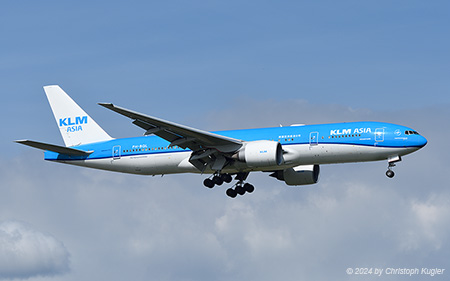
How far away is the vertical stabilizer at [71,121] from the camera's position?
61.0m

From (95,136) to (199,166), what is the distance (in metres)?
9.03

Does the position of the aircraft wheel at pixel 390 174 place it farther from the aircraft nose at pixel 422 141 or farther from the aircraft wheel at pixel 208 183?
the aircraft wheel at pixel 208 183

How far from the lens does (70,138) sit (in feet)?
203

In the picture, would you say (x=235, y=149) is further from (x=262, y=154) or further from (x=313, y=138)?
(x=313, y=138)

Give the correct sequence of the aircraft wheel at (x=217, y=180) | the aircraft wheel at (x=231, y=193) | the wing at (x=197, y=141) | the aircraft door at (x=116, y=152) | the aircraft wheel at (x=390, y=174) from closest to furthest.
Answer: the wing at (x=197, y=141) → the aircraft wheel at (x=390, y=174) → the aircraft wheel at (x=217, y=180) → the aircraft door at (x=116, y=152) → the aircraft wheel at (x=231, y=193)

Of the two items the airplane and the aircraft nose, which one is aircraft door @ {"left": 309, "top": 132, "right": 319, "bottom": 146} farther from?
the aircraft nose

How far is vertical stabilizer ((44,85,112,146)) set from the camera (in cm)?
6100

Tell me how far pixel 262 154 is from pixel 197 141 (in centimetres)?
448

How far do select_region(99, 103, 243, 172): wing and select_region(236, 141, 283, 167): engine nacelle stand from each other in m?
0.96

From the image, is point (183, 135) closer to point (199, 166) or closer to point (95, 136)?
point (199, 166)

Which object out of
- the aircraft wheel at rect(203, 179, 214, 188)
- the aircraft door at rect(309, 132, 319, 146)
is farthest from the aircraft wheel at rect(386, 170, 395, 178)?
the aircraft wheel at rect(203, 179, 214, 188)

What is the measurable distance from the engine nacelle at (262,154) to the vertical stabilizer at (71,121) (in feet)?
38.8

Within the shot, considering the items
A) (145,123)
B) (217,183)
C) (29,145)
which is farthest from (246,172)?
(29,145)

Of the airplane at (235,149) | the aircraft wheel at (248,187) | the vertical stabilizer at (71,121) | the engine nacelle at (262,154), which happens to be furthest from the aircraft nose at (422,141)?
the vertical stabilizer at (71,121)
